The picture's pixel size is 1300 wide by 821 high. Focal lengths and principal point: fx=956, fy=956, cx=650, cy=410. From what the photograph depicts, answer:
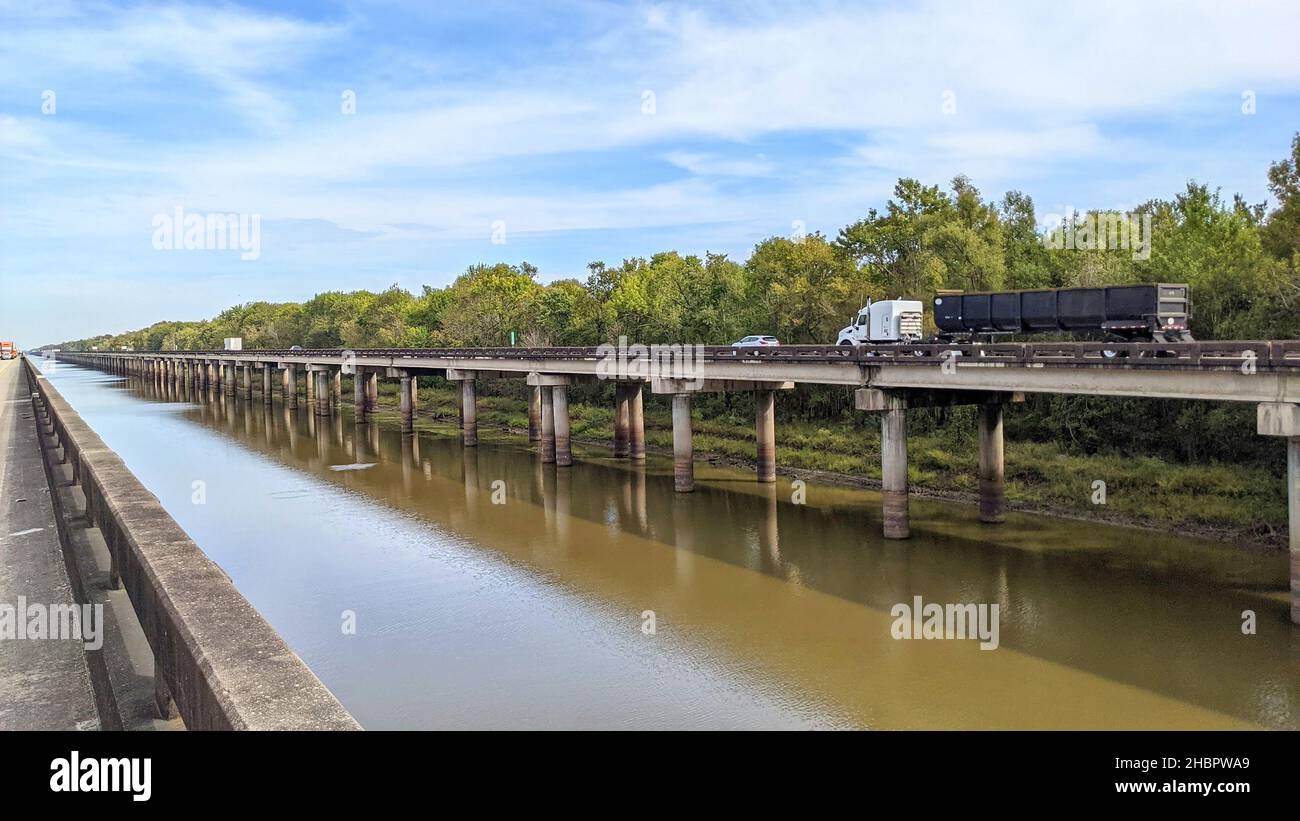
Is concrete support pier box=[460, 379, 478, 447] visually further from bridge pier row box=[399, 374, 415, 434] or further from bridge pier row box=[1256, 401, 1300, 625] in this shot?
bridge pier row box=[1256, 401, 1300, 625]

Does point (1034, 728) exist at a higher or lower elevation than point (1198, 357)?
lower

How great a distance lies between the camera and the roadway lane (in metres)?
13.4

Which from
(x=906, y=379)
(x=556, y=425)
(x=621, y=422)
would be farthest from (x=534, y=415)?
(x=906, y=379)

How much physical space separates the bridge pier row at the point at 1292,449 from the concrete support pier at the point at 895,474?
985cm

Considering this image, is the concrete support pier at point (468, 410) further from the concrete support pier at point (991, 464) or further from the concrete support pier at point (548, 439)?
the concrete support pier at point (991, 464)

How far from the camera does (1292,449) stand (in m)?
18.7

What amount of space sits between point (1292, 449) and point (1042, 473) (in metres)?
15.2

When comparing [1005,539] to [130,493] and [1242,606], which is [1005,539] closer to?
[1242,606]

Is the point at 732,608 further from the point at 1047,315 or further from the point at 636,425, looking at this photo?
the point at 636,425
